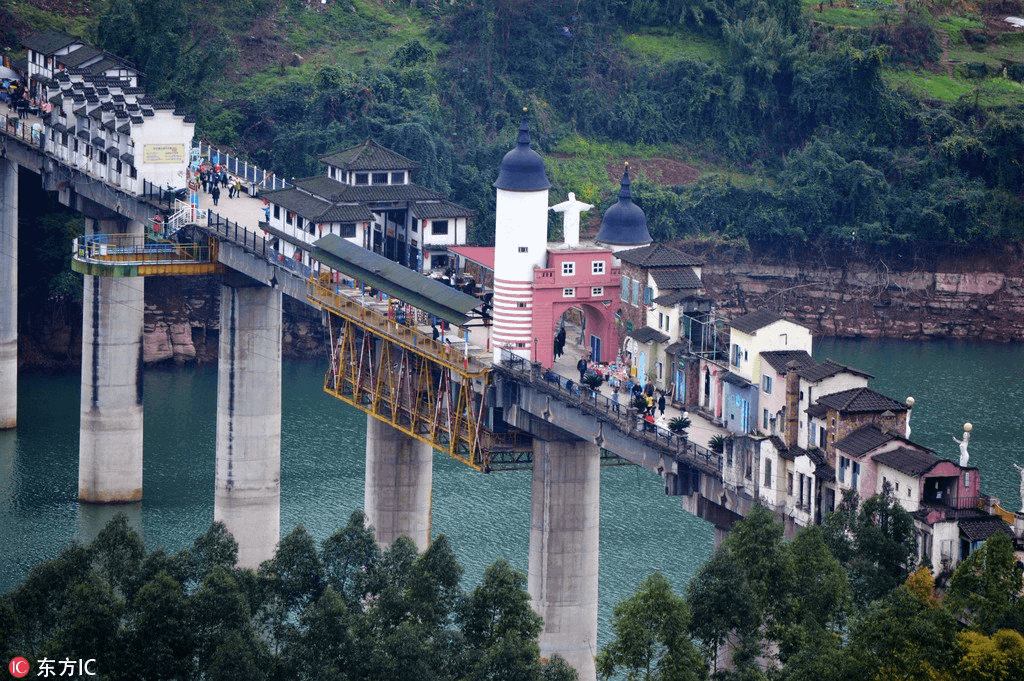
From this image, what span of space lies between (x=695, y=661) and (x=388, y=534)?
4281 cm

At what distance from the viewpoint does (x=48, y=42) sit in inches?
6452

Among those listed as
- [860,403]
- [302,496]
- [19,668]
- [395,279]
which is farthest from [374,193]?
[19,668]

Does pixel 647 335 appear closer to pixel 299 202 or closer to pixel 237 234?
pixel 299 202

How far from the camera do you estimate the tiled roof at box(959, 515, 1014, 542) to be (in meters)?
88.8

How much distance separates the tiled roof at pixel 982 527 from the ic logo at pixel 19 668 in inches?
1338

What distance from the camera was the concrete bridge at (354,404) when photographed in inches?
4350

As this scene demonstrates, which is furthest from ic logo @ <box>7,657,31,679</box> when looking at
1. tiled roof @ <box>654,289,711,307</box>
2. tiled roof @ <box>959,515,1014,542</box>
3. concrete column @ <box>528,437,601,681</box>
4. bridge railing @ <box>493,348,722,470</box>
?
tiled roof @ <box>654,289,711,307</box>

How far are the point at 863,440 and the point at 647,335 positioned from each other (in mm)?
19994

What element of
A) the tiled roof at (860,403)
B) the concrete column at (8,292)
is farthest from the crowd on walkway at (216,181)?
the tiled roof at (860,403)

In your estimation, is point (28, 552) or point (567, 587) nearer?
point (567, 587)

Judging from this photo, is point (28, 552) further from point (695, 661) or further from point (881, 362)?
point (881, 362)

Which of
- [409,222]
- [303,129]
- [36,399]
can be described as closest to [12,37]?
[303,129]

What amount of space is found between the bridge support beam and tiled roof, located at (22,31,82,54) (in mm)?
48257

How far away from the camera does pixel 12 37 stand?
191125mm
